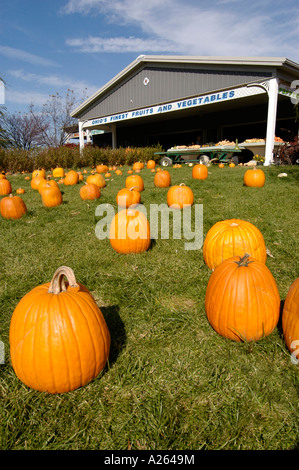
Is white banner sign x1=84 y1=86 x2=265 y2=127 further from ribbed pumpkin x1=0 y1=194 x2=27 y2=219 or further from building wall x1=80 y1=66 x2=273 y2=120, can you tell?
ribbed pumpkin x1=0 y1=194 x2=27 y2=219

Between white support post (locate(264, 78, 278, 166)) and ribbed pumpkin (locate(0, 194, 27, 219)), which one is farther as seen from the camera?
white support post (locate(264, 78, 278, 166))

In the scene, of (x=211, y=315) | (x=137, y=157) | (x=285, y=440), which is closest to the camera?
(x=285, y=440)

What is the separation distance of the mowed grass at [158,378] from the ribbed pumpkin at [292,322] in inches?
2.8

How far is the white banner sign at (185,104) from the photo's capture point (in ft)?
43.6

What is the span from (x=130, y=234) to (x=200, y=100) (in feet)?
46.9

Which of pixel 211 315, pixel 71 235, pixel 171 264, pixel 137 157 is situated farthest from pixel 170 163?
Result: pixel 211 315

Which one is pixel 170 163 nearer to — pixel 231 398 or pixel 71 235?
pixel 71 235

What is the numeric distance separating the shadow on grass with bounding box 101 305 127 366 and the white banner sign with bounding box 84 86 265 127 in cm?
1332

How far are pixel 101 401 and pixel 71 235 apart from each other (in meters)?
3.16

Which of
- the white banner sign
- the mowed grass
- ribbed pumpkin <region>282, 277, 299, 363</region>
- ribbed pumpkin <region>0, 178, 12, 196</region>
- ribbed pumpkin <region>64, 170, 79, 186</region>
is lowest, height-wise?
the mowed grass

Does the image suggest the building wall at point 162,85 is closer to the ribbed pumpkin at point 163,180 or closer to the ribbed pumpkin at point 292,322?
the ribbed pumpkin at point 163,180

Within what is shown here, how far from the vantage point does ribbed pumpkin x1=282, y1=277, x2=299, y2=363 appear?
6.21ft

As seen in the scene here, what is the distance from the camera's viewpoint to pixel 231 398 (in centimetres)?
164

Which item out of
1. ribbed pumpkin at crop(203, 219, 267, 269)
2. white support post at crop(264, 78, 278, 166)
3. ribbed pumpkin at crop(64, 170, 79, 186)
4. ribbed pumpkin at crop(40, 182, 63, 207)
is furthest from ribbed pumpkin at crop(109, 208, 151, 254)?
white support post at crop(264, 78, 278, 166)
